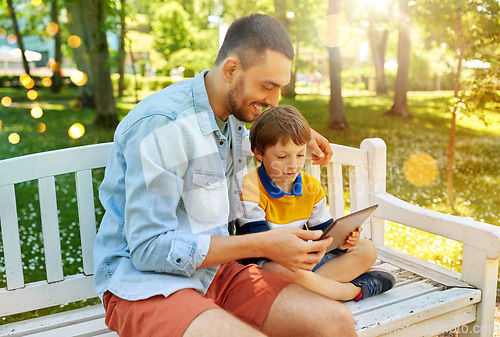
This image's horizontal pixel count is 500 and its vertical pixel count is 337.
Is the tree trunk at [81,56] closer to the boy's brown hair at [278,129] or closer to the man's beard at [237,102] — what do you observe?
the boy's brown hair at [278,129]

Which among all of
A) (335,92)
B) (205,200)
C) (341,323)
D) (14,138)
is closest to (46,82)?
(14,138)

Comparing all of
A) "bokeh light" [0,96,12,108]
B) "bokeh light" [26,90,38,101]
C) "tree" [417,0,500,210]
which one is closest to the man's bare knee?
"tree" [417,0,500,210]

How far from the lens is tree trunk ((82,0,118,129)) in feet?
26.2

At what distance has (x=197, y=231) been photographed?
1.83 m

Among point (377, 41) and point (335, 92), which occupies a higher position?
point (377, 41)

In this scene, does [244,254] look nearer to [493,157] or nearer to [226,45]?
[226,45]

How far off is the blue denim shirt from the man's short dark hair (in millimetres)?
218

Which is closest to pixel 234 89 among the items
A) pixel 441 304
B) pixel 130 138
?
pixel 130 138

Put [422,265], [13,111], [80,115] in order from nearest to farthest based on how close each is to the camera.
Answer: [422,265] → [80,115] → [13,111]

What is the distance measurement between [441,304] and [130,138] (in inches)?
69.4

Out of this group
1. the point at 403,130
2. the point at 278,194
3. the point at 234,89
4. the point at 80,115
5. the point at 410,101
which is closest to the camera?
the point at 234,89

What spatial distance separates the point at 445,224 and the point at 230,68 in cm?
159

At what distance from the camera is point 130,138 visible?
1740 millimetres

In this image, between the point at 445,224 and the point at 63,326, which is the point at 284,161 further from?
the point at 63,326
